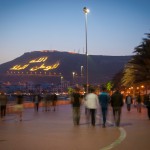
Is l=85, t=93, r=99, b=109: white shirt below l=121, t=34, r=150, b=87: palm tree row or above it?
below

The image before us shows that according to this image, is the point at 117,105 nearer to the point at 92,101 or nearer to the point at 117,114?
the point at 117,114

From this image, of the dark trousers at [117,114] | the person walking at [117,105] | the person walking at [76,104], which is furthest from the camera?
the person walking at [76,104]

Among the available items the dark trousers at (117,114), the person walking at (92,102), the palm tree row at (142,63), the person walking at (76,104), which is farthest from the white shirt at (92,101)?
the palm tree row at (142,63)

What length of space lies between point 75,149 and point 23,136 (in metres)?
3.73

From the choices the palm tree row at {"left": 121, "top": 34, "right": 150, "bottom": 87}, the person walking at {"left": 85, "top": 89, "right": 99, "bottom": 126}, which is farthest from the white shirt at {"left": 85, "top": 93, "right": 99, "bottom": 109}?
the palm tree row at {"left": 121, "top": 34, "right": 150, "bottom": 87}

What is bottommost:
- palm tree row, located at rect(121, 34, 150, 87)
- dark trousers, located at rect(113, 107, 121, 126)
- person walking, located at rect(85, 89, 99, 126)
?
dark trousers, located at rect(113, 107, 121, 126)

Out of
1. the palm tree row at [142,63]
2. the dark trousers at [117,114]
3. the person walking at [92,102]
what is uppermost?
the palm tree row at [142,63]

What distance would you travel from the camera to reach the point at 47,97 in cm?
3947

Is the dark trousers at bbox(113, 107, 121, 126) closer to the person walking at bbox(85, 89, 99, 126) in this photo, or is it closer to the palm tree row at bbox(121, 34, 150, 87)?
the person walking at bbox(85, 89, 99, 126)

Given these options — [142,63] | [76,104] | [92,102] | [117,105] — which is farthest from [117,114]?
[142,63]

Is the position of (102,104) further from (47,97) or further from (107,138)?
(47,97)

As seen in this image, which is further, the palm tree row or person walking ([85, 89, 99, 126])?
the palm tree row

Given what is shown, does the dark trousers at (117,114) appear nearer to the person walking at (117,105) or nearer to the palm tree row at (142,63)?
the person walking at (117,105)

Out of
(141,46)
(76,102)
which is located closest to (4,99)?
(76,102)
